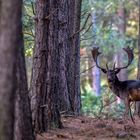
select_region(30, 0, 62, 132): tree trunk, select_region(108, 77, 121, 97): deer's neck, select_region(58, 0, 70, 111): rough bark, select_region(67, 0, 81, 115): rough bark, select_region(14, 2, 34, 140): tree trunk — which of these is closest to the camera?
select_region(14, 2, 34, 140): tree trunk

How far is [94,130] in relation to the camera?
407 inches

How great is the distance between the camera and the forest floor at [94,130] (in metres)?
9.58

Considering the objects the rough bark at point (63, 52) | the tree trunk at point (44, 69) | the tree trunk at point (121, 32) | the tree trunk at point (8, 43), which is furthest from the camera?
the tree trunk at point (121, 32)

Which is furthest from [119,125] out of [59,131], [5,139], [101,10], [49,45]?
[101,10]

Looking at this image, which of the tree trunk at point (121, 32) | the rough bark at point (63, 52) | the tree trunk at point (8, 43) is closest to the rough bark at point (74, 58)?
the rough bark at point (63, 52)

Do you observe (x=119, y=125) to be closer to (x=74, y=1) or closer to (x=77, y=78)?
(x=77, y=78)

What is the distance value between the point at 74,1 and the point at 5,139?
292 inches

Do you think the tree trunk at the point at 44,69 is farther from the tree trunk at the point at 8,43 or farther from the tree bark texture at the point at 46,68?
the tree trunk at the point at 8,43

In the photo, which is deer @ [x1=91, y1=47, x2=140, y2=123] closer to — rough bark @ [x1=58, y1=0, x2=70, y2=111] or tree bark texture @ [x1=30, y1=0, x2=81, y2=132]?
rough bark @ [x1=58, y1=0, x2=70, y2=111]

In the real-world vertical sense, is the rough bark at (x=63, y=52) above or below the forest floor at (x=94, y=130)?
above

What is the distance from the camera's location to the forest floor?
9.58 m

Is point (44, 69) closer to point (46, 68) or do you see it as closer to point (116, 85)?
point (46, 68)

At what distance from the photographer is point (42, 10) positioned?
31.7ft

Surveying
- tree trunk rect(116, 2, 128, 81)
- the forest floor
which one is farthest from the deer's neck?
tree trunk rect(116, 2, 128, 81)
